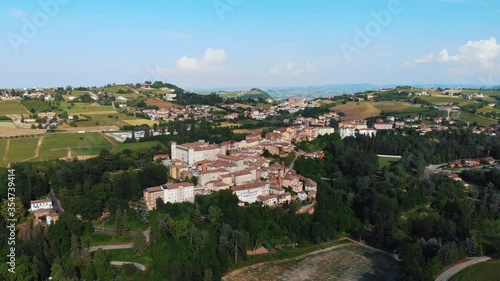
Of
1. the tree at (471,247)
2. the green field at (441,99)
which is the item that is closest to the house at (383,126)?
the green field at (441,99)

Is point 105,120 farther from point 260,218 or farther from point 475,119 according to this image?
point 475,119

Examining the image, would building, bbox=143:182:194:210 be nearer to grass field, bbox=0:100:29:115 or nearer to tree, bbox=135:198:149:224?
tree, bbox=135:198:149:224

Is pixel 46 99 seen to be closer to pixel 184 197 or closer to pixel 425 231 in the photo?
pixel 184 197

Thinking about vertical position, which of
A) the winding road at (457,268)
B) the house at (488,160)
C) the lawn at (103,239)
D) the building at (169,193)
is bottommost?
the winding road at (457,268)

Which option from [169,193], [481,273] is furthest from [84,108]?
[481,273]

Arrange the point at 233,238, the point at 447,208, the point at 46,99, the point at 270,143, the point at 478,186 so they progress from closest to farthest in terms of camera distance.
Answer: the point at 233,238 < the point at 447,208 < the point at 478,186 < the point at 270,143 < the point at 46,99

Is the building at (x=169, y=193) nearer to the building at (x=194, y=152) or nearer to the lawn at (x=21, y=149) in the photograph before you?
the building at (x=194, y=152)

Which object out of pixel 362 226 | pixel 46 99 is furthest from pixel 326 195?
pixel 46 99
